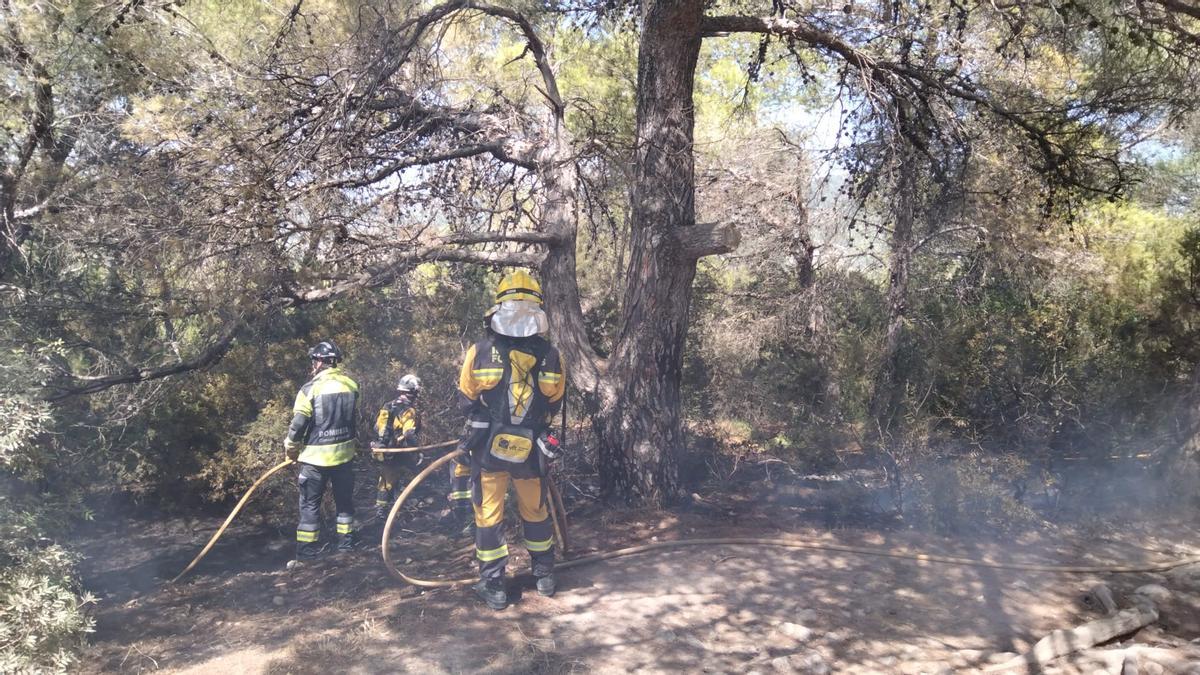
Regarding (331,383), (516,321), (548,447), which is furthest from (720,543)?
(331,383)

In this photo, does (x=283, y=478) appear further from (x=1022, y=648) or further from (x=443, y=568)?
(x=1022, y=648)

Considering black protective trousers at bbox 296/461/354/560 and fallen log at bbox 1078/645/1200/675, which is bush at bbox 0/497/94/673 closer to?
black protective trousers at bbox 296/461/354/560

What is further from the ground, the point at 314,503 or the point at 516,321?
the point at 516,321

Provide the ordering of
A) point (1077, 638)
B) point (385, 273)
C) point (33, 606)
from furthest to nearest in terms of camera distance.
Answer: point (385, 273) → point (1077, 638) → point (33, 606)

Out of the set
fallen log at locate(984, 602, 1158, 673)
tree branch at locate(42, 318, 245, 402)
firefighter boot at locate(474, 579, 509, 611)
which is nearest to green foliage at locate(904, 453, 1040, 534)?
fallen log at locate(984, 602, 1158, 673)

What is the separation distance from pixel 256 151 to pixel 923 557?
5.96 meters

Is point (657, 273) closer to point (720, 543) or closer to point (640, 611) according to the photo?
point (720, 543)

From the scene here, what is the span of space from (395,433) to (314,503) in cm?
107

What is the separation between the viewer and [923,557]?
561 cm

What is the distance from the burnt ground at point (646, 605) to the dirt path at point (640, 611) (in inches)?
0.6

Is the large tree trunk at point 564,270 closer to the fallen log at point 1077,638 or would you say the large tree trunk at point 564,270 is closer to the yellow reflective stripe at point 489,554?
the yellow reflective stripe at point 489,554

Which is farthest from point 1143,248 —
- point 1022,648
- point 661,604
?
point 661,604

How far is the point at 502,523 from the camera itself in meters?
5.16

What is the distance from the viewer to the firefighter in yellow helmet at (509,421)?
5102mm
